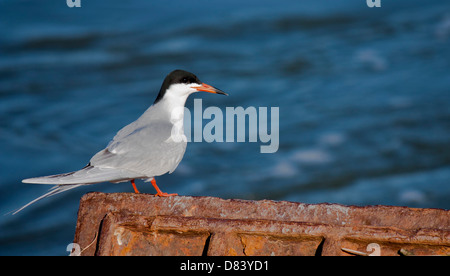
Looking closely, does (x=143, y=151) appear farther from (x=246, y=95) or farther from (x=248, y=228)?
(x=246, y=95)

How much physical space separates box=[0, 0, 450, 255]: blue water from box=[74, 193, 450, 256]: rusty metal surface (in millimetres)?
3130

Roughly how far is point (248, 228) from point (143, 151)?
35.7 inches

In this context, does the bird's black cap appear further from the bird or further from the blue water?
the blue water

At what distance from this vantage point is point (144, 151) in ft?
11.8

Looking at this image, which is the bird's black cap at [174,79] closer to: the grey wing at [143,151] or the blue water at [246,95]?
the grey wing at [143,151]

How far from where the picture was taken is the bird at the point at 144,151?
3.36 meters

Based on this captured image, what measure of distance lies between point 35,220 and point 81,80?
4.07 m

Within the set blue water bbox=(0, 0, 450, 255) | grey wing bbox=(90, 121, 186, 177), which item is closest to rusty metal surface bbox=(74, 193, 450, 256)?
grey wing bbox=(90, 121, 186, 177)

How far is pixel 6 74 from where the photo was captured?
10.1m

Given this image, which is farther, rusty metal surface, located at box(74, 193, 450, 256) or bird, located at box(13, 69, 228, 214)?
bird, located at box(13, 69, 228, 214)

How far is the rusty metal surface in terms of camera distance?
3051 millimetres

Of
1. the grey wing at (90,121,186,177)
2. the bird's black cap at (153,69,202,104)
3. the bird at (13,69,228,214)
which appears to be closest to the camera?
the bird at (13,69,228,214)

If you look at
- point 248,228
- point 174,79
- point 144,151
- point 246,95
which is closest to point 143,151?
point 144,151
